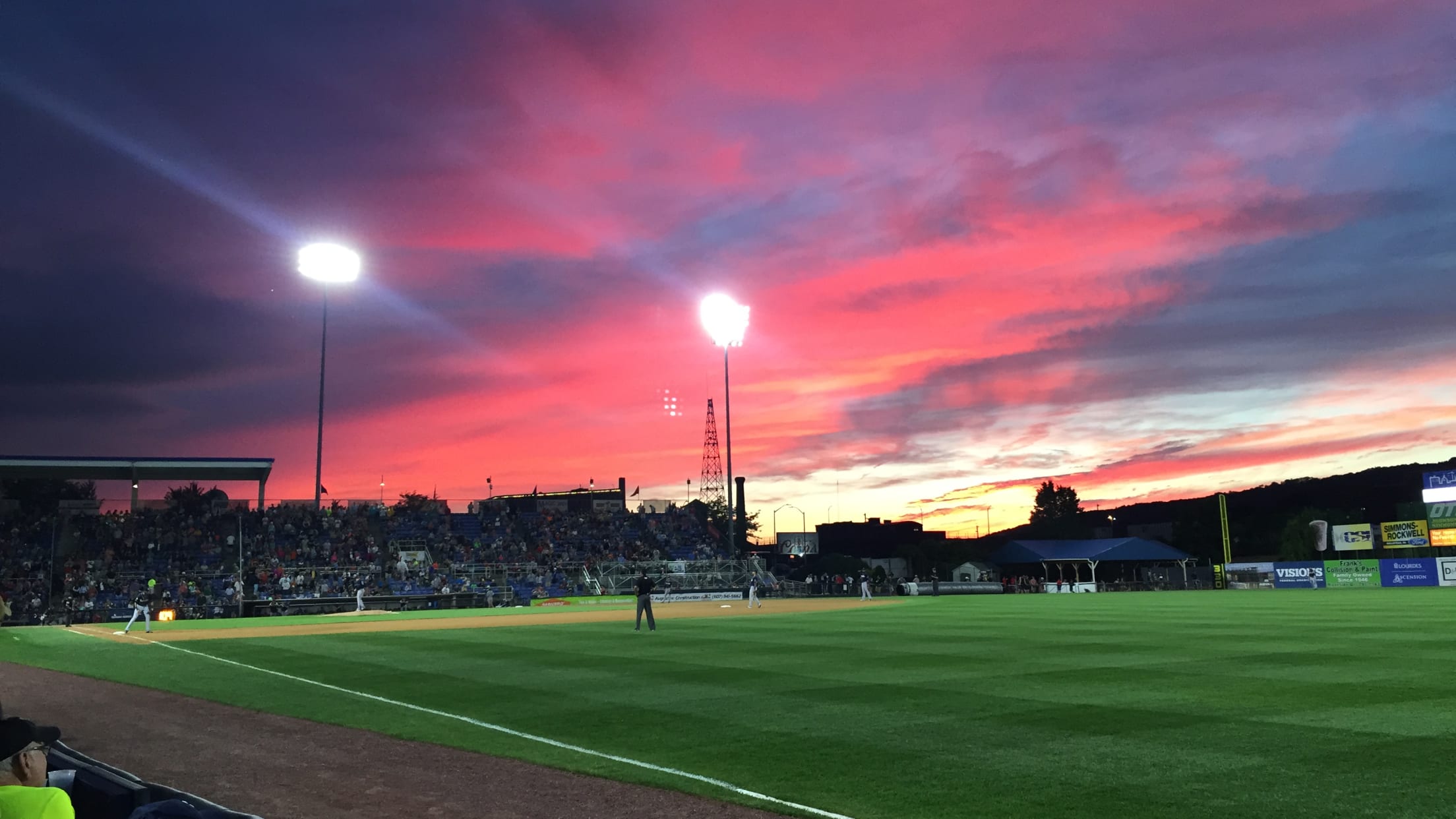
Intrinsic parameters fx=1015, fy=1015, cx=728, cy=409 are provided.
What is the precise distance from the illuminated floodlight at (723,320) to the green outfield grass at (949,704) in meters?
32.2

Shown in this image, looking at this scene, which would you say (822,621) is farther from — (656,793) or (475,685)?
(656,793)

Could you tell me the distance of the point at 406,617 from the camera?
4034cm

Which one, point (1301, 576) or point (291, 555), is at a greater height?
point (291, 555)

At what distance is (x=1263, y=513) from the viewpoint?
131125 millimetres

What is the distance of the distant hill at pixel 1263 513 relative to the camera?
11131 centimetres

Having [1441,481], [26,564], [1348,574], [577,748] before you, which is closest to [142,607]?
[26,564]

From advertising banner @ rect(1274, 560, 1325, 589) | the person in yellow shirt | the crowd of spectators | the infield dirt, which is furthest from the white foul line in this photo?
advertising banner @ rect(1274, 560, 1325, 589)

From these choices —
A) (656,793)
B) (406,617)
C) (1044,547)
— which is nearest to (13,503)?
(406,617)

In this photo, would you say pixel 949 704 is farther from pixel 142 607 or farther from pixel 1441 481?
pixel 1441 481

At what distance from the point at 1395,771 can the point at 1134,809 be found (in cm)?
266

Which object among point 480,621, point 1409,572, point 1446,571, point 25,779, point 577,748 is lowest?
point 1409,572

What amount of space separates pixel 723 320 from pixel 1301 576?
37899mm

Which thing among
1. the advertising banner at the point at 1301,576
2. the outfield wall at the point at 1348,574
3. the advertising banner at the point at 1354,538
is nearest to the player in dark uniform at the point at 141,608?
the outfield wall at the point at 1348,574

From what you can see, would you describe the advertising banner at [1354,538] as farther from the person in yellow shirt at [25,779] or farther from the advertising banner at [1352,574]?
the person in yellow shirt at [25,779]
